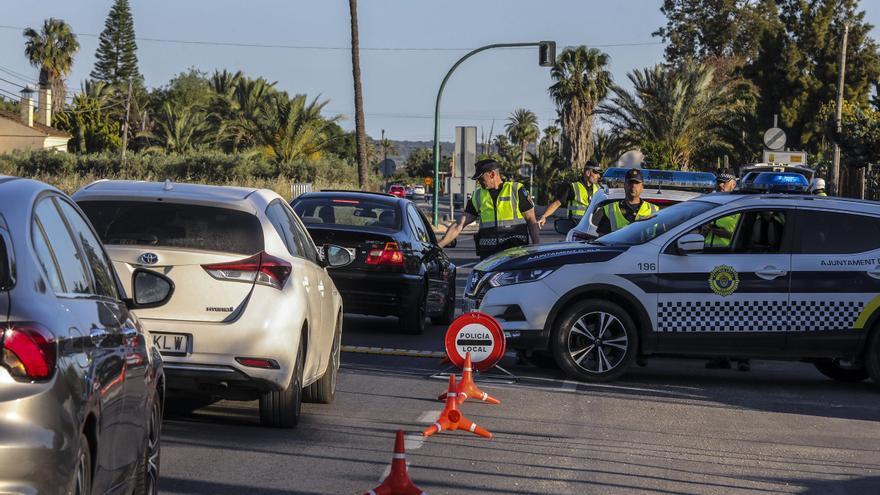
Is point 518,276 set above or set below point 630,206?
below

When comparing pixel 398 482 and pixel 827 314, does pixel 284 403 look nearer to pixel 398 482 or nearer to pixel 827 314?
pixel 398 482

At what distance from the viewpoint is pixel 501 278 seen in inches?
470

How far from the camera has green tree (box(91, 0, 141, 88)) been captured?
10125 cm

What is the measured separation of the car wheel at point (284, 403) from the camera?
28.0 ft

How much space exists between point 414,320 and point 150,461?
920cm

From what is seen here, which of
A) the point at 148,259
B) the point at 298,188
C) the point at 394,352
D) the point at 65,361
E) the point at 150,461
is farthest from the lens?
the point at 298,188

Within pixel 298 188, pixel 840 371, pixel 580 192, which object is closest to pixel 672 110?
pixel 298 188

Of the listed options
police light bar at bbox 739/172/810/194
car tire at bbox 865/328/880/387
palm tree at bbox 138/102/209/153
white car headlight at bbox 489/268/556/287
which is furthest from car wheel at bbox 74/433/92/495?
palm tree at bbox 138/102/209/153

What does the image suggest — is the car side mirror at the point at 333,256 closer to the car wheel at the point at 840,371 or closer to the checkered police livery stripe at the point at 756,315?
the checkered police livery stripe at the point at 756,315

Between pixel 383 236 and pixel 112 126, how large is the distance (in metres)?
76.2

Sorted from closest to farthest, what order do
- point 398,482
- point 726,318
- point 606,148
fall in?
point 398,482 < point 726,318 < point 606,148

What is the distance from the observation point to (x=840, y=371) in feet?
41.5

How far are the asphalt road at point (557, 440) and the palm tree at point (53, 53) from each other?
273 ft

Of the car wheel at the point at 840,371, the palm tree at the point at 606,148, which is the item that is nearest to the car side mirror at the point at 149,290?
the car wheel at the point at 840,371
